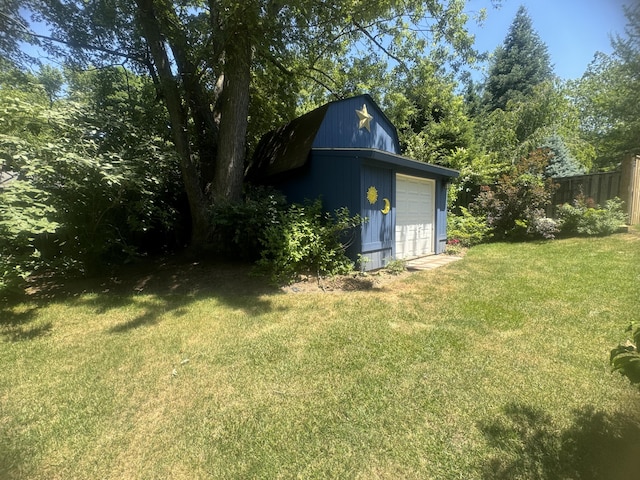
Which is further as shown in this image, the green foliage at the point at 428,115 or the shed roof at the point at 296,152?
the green foliage at the point at 428,115

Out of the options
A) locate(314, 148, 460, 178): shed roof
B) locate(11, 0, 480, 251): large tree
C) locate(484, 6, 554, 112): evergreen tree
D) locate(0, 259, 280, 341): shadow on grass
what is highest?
locate(484, 6, 554, 112): evergreen tree

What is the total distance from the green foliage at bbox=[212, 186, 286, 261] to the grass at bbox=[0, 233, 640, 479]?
1537 mm

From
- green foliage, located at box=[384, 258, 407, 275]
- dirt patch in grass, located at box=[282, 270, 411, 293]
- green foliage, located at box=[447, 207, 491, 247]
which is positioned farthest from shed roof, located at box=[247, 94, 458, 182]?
dirt patch in grass, located at box=[282, 270, 411, 293]

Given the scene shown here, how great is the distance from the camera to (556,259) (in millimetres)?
6527

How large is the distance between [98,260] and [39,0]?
4784 millimetres

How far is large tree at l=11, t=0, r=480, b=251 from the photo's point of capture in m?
6.31

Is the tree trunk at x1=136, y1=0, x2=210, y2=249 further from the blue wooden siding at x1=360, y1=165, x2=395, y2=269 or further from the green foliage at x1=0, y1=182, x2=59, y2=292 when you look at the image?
the blue wooden siding at x1=360, y1=165, x2=395, y2=269

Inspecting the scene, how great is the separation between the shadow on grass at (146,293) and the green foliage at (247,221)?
0.42 metres

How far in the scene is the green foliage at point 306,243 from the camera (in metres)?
5.60

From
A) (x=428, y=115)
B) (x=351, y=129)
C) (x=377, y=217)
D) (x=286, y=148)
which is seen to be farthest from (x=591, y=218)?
(x=428, y=115)

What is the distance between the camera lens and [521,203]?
9062 millimetres

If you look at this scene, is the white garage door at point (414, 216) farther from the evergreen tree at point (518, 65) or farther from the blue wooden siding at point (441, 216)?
the evergreen tree at point (518, 65)

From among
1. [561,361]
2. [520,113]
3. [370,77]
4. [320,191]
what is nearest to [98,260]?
[320,191]

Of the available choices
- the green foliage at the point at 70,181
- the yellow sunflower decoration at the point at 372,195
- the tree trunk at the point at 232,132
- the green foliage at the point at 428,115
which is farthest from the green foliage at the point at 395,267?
the green foliage at the point at 428,115
